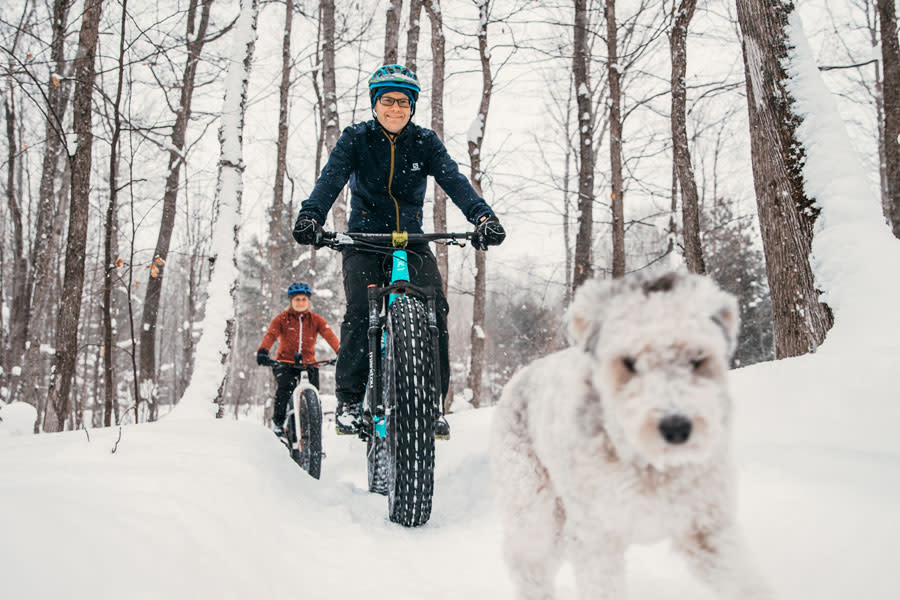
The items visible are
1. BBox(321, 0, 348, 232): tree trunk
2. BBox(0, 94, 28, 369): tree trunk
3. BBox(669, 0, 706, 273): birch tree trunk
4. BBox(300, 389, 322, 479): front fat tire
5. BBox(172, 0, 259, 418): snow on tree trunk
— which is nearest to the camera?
BBox(300, 389, 322, 479): front fat tire

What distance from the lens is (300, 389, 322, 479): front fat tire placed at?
5.68m

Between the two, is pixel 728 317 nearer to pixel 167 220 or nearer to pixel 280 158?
pixel 167 220

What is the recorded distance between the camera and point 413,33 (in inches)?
436

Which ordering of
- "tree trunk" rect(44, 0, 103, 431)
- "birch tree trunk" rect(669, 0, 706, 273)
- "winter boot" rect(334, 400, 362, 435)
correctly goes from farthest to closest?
"birch tree trunk" rect(669, 0, 706, 273), "tree trunk" rect(44, 0, 103, 431), "winter boot" rect(334, 400, 362, 435)

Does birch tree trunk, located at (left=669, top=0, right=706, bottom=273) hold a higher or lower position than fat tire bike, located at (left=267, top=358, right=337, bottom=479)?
higher

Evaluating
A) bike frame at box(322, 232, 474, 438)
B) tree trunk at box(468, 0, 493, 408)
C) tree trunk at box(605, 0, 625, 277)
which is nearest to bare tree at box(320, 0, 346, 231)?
tree trunk at box(468, 0, 493, 408)

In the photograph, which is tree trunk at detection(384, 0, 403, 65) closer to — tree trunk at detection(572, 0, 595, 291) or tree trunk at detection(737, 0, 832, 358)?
tree trunk at detection(572, 0, 595, 291)

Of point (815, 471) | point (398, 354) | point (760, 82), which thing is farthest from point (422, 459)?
point (760, 82)

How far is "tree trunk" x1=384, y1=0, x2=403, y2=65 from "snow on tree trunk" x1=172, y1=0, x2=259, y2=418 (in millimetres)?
3176

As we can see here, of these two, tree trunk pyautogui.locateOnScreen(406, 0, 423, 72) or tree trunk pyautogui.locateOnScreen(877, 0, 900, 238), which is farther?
tree trunk pyautogui.locateOnScreen(406, 0, 423, 72)

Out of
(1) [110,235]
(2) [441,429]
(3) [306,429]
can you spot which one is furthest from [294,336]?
(2) [441,429]

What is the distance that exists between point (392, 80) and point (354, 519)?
2.92 m

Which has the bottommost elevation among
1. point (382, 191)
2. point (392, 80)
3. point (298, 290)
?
point (298, 290)

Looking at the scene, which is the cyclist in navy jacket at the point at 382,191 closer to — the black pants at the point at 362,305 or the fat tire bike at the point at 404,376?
the black pants at the point at 362,305
